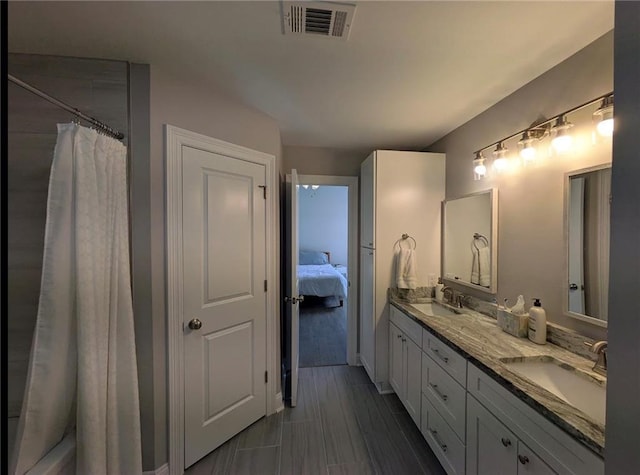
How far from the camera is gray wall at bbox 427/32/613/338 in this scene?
4.33 ft

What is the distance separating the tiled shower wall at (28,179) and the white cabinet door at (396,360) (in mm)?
2401

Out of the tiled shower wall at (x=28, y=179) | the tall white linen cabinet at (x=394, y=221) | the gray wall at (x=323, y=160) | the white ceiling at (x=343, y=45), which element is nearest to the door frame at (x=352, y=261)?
the gray wall at (x=323, y=160)

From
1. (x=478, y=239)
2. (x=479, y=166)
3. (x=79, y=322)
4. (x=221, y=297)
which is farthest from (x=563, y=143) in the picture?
(x=79, y=322)

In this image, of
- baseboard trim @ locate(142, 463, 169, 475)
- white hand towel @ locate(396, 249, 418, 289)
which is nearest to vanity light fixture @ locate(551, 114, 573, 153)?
white hand towel @ locate(396, 249, 418, 289)

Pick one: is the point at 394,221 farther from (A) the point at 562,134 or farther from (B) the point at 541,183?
(A) the point at 562,134

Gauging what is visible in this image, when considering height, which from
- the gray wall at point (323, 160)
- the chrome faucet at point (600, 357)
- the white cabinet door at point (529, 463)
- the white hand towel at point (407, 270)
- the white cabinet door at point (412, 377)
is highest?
the gray wall at point (323, 160)

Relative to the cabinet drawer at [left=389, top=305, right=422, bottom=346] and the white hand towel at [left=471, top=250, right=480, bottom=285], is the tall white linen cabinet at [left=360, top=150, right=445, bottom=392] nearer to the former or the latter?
the cabinet drawer at [left=389, top=305, right=422, bottom=346]

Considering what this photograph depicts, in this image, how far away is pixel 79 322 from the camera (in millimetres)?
1203

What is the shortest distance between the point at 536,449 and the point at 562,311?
0.79m

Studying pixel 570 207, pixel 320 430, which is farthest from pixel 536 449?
pixel 320 430

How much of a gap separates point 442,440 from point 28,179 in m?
2.75

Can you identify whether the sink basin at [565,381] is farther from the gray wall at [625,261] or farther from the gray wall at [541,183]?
the gray wall at [625,261]

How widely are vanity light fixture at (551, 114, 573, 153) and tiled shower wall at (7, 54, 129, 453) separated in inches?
98.8

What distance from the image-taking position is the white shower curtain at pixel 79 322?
1.16 meters
